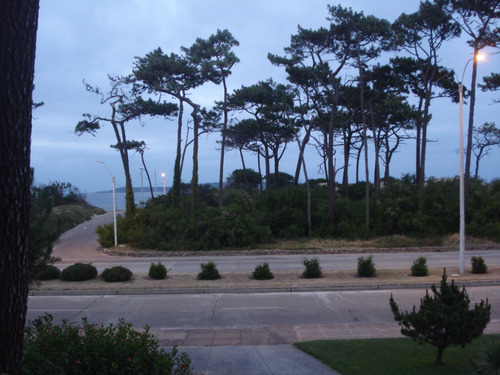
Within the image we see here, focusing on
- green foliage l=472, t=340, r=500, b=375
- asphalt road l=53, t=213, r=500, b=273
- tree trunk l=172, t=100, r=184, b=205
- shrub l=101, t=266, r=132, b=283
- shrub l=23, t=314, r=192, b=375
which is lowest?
asphalt road l=53, t=213, r=500, b=273

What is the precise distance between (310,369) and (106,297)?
29.6ft

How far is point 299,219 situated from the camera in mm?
33812

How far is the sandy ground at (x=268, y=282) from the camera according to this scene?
1488cm

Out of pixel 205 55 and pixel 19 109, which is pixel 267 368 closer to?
pixel 19 109

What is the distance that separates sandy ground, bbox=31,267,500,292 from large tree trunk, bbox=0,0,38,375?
11.7m

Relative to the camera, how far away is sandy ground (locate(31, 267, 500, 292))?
48.8 feet

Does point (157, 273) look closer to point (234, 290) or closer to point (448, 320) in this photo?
point (234, 290)

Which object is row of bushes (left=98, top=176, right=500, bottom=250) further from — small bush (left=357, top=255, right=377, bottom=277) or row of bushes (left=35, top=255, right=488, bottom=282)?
small bush (left=357, top=255, right=377, bottom=277)

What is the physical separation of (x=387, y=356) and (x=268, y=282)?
844cm

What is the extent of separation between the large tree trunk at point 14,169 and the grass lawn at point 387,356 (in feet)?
16.3

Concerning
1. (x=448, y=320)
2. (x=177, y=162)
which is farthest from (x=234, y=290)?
(x=177, y=162)

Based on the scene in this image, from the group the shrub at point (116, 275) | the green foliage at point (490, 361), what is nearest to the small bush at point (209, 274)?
the shrub at point (116, 275)

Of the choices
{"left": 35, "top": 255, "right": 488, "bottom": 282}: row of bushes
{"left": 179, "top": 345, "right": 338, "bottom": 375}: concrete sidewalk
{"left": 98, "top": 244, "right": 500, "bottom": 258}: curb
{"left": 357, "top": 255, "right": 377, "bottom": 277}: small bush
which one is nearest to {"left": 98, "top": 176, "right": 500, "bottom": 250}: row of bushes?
{"left": 98, "top": 244, "right": 500, "bottom": 258}: curb

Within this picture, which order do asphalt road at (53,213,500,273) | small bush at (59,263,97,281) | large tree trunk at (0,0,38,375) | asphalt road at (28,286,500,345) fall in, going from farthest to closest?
asphalt road at (53,213,500,273) → small bush at (59,263,97,281) → asphalt road at (28,286,500,345) → large tree trunk at (0,0,38,375)
